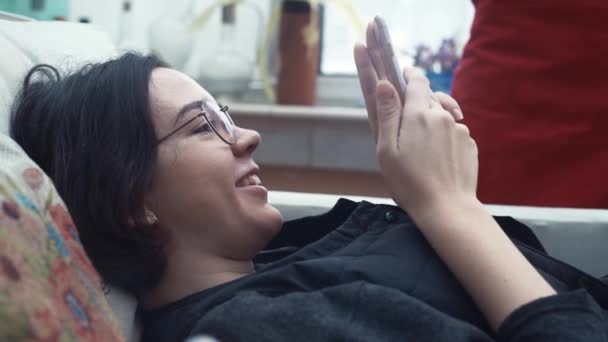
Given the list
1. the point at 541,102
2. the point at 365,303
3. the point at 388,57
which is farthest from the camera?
the point at 541,102

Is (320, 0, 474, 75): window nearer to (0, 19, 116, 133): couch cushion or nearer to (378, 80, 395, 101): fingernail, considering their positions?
(0, 19, 116, 133): couch cushion

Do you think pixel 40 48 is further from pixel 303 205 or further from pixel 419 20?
pixel 419 20

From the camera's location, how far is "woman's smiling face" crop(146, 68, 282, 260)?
32.8 inches

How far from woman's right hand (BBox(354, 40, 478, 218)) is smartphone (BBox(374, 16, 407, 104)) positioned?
12 mm

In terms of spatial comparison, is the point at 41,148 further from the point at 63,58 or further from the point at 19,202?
A: the point at 19,202

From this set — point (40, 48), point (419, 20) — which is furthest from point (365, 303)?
point (419, 20)

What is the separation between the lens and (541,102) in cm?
128

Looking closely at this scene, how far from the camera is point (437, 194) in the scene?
2.48 feet

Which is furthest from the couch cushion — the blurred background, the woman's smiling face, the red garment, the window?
the window

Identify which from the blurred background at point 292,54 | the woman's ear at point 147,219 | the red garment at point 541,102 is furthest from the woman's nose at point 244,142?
the blurred background at point 292,54

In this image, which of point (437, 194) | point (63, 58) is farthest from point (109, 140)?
point (437, 194)

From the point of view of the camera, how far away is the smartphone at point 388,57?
81 centimetres

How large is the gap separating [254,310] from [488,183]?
0.76 metres

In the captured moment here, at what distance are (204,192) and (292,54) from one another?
4.28 feet
